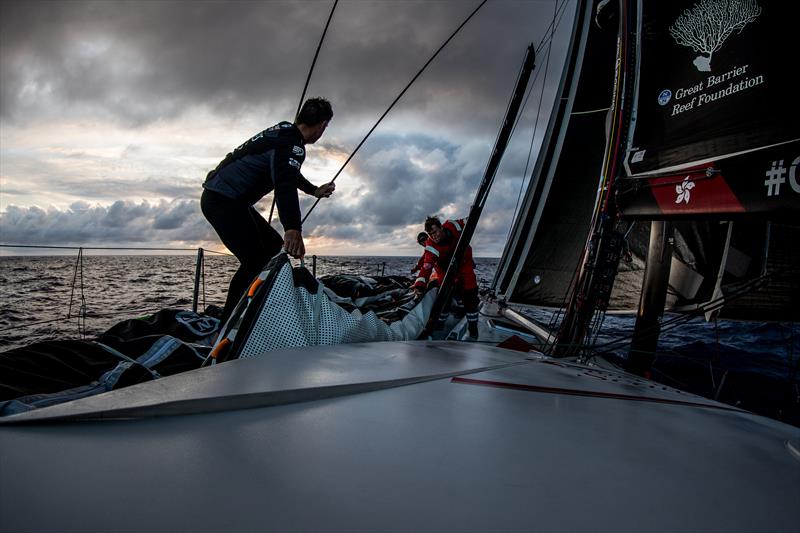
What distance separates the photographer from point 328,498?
47 centimetres

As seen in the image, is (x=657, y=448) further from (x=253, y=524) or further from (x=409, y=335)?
(x=409, y=335)

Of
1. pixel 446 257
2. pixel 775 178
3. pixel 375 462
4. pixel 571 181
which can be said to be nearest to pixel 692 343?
pixel 571 181

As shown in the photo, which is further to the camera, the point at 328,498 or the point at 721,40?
the point at 721,40

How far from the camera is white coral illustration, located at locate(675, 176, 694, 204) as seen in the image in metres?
2.25

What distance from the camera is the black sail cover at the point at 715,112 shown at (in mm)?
1893

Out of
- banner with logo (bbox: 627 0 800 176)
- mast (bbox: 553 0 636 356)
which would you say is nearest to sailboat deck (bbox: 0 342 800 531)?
mast (bbox: 553 0 636 356)

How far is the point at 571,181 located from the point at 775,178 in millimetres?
3695

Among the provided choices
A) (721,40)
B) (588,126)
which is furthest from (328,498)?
(588,126)

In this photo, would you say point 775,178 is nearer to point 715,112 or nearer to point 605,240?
point 715,112

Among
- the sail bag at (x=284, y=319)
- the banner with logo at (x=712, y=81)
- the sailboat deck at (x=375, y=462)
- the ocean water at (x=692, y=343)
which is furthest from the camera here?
the ocean water at (x=692, y=343)

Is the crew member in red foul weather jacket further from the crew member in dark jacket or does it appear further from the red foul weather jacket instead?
the crew member in dark jacket

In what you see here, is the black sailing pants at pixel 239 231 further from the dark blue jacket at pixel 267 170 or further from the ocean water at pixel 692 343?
the ocean water at pixel 692 343

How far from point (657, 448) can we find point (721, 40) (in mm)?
2620

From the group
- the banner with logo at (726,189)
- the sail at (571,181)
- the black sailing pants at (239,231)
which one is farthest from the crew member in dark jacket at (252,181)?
the sail at (571,181)
